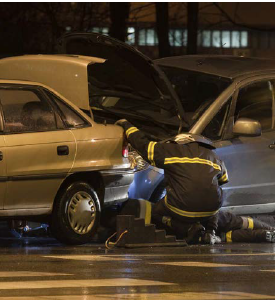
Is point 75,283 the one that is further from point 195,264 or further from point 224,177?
point 224,177

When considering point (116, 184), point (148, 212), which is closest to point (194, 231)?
point (148, 212)

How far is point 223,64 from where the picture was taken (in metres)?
12.5

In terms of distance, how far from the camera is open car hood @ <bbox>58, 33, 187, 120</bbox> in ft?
37.0

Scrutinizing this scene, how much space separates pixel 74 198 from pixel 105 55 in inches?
79.5

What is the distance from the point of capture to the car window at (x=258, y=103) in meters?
12.1

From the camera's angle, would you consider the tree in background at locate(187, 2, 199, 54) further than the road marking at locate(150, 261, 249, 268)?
Yes

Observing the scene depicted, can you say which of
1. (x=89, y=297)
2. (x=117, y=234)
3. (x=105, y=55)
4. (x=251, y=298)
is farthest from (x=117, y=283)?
(x=105, y=55)

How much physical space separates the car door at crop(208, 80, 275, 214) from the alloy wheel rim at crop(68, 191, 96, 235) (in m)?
1.64

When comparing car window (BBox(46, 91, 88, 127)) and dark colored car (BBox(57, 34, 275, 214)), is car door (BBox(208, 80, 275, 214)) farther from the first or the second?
car window (BBox(46, 91, 88, 127))

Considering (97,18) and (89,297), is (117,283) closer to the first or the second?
(89,297)

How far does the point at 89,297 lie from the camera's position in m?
7.07

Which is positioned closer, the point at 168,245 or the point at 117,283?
the point at 117,283

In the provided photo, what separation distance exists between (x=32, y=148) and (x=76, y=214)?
2.79 feet

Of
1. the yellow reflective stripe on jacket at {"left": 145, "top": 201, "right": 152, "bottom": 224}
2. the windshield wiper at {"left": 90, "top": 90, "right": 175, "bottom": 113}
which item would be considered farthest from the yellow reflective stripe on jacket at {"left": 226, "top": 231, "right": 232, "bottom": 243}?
the windshield wiper at {"left": 90, "top": 90, "right": 175, "bottom": 113}
